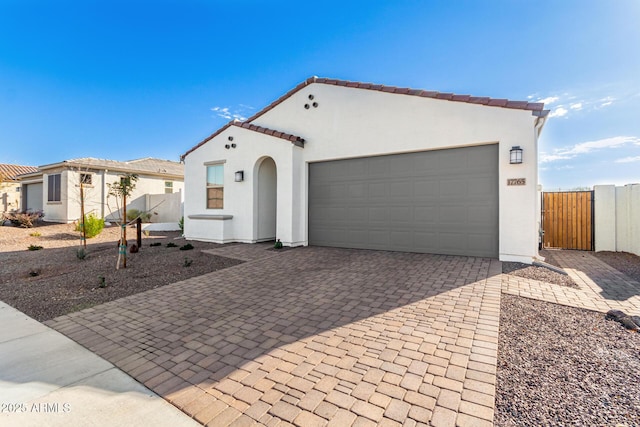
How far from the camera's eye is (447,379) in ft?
8.39

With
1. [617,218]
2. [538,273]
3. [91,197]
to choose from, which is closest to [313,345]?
[538,273]

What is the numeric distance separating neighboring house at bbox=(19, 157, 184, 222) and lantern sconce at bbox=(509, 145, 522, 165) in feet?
56.7

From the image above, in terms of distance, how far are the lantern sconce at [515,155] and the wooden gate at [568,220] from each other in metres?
4.73

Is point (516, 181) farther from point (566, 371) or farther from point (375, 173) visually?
point (566, 371)

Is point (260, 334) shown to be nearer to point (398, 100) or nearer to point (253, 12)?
point (398, 100)

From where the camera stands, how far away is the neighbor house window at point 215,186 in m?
11.6

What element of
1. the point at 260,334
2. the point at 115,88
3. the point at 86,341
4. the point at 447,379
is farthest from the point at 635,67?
the point at 115,88

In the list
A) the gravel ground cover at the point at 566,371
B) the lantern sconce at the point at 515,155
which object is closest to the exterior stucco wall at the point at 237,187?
the lantern sconce at the point at 515,155

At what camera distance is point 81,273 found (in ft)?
22.0

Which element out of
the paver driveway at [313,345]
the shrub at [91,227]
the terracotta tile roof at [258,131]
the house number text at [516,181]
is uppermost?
the terracotta tile roof at [258,131]

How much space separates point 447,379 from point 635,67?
975cm

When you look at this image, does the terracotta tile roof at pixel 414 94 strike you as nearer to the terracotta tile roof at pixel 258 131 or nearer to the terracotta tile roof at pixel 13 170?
the terracotta tile roof at pixel 258 131

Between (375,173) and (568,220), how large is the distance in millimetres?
7072

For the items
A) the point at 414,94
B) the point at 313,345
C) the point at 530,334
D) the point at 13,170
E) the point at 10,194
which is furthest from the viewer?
the point at 13,170
